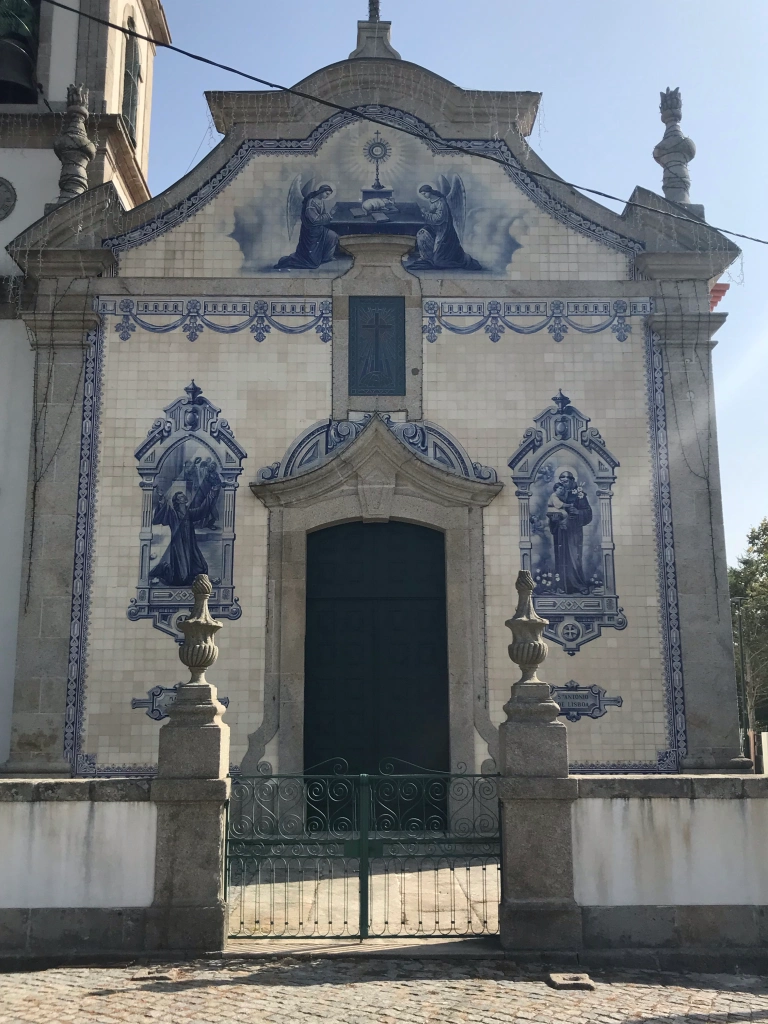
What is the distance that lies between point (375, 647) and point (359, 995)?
5.51 m

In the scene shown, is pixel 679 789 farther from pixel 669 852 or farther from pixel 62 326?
pixel 62 326

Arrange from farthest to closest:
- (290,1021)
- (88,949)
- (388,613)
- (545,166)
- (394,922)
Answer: (545,166)
(388,613)
(394,922)
(88,949)
(290,1021)

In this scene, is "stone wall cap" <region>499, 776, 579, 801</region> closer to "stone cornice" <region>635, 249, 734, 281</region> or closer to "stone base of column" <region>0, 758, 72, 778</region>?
"stone base of column" <region>0, 758, 72, 778</region>

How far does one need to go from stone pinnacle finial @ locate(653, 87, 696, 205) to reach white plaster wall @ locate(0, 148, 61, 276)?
7.56 m

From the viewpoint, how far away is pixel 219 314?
40.6ft

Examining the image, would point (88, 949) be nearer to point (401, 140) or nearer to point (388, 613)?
point (388, 613)

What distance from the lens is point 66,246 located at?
12445 mm

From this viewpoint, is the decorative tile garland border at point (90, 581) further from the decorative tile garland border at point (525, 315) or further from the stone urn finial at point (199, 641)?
the stone urn finial at point (199, 641)

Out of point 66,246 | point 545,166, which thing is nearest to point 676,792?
point 545,166

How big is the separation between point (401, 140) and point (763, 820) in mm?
8913

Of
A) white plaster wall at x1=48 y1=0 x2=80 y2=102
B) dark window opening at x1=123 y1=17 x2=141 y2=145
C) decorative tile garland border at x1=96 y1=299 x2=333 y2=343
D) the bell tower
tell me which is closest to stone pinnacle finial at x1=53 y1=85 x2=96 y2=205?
the bell tower

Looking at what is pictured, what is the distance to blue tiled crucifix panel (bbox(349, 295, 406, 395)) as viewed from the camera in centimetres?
1222

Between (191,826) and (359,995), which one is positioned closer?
(359,995)

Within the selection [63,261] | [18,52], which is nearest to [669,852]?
[63,261]
